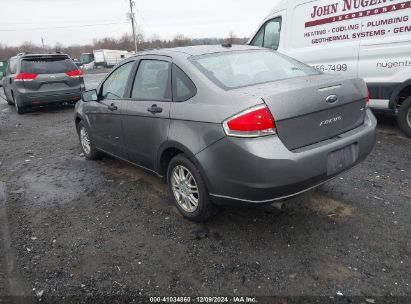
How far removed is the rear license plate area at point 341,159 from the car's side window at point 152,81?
62.9 inches

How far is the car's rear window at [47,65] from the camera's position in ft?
33.7

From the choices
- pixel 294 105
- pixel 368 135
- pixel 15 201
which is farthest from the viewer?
pixel 15 201

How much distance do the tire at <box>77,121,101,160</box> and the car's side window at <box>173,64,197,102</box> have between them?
2.39 metres

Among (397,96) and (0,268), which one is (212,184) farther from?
(397,96)

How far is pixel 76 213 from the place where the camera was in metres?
3.92

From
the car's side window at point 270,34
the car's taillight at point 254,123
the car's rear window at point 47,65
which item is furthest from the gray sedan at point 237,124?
the car's rear window at point 47,65

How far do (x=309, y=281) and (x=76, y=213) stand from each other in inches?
102

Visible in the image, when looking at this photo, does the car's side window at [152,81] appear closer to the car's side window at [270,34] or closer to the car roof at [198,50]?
the car roof at [198,50]

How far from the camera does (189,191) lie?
Answer: 3.40m

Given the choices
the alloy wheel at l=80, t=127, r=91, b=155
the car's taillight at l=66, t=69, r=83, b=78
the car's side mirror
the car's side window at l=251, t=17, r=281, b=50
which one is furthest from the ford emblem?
the car's taillight at l=66, t=69, r=83, b=78

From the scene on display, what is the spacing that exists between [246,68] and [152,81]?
103 cm

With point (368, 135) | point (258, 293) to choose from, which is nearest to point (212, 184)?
point (258, 293)

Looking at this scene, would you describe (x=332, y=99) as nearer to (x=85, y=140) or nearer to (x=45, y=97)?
(x=85, y=140)

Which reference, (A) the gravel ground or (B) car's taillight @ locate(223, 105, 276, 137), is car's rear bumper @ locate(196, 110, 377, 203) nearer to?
(B) car's taillight @ locate(223, 105, 276, 137)
